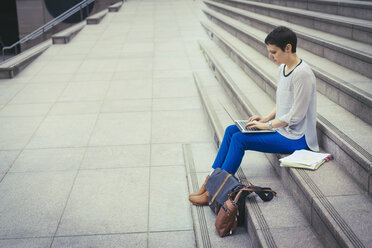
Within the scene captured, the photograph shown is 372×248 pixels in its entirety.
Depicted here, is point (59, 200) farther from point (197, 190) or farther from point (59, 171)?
point (197, 190)

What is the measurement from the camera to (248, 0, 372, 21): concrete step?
5.22m

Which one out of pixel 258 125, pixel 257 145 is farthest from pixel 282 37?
pixel 257 145

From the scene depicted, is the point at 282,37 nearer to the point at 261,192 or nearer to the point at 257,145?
the point at 257,145

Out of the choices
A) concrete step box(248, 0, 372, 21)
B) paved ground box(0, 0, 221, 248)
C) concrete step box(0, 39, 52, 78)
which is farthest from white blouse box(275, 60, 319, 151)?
concrete step box(0, 39, 52, 78)

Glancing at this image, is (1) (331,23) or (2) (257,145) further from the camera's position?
(1) (331,23)

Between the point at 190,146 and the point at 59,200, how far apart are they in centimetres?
172

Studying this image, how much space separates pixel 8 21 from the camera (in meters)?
20.0

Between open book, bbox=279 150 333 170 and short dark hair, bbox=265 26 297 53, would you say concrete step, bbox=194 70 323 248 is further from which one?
short dark hair, bbox=265 26 297 53

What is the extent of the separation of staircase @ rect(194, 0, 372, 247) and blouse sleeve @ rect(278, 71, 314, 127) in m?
0.35

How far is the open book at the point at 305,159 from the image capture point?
295cm

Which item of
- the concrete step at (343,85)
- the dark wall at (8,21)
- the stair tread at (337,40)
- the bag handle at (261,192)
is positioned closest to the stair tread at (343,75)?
the concrete step at (343,85)

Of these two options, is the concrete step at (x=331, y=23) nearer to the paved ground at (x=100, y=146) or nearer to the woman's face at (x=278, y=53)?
the paved ground at (x=100, y=146)

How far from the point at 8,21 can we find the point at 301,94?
20479 millimetres

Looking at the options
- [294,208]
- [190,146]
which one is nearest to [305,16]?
[190,146]
